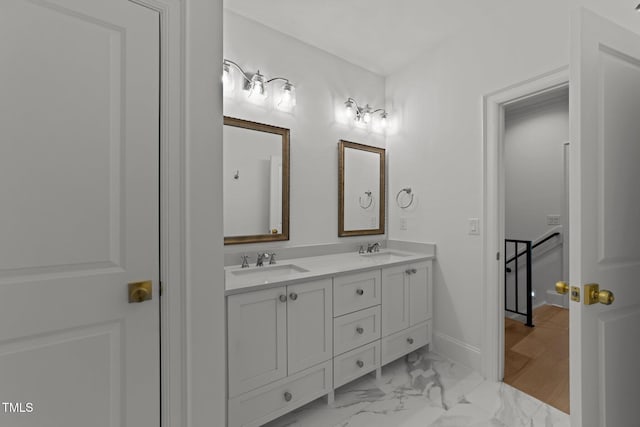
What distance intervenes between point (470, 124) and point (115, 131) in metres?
2.21

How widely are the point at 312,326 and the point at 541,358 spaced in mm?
1982

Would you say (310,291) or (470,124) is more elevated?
(470,124)

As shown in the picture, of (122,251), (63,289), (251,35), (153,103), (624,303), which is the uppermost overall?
(251,35)

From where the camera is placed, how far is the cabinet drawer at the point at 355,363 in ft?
5.95

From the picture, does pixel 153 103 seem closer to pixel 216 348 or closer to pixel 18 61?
pixel 18 61

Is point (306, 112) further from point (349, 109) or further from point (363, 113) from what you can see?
point (363, 113)

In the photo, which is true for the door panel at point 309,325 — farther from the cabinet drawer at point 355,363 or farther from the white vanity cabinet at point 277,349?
the cabinet drawer at point 355,363

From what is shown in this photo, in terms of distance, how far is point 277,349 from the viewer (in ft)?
5.16

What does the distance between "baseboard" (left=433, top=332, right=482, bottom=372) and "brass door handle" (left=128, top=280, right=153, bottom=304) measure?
7.28ft

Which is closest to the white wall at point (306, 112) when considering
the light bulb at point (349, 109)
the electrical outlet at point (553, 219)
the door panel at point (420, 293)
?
the light bulb at point (349, 109)

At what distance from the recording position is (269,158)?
6.98 feet

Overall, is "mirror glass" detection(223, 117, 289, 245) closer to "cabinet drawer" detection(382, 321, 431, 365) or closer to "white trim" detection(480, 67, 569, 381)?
"cabinet drawer" detection(382, 321, 431, 365)

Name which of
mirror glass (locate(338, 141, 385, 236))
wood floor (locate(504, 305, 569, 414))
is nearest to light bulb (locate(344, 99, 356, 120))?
mirror glass (locate(338, 141, 385, 236))

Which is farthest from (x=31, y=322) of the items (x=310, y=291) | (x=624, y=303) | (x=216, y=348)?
(x=624, y=303)
